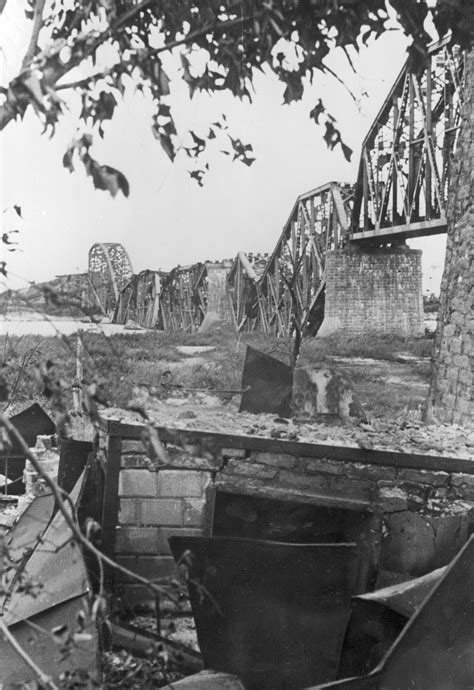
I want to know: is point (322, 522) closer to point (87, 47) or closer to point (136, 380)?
point (136, 380)

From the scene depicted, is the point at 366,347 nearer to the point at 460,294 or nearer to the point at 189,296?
the point at 460,294

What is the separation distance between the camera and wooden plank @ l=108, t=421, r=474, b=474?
4.25 meters

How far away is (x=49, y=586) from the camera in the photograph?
3.83 meters

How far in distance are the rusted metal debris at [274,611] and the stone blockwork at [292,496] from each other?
624mm

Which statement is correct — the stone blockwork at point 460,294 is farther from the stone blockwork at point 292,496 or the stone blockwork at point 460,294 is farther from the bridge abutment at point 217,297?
the bridge abutment at point 217,297

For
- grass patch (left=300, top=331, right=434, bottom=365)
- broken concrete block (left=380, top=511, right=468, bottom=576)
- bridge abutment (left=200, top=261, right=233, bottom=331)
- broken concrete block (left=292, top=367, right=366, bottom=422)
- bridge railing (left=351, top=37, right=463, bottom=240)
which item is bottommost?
broken concrete block (left=380, top=511, right=468, bottom=576)

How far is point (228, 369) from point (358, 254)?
460 cm

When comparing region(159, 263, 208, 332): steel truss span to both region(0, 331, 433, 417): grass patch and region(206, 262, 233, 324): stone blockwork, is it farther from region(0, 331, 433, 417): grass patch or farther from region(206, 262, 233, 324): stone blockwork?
region(0, 331, 433, 417): grass patch

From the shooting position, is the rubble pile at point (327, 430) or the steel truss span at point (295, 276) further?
the steel truss span at point (295, 276)

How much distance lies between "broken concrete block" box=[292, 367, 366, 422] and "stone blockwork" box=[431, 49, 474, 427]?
1422 millimetres

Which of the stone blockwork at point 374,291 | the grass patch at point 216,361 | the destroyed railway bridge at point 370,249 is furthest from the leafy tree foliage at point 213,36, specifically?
the stone blockwork at point 374,291

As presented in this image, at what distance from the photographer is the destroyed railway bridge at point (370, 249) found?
28.0 ft

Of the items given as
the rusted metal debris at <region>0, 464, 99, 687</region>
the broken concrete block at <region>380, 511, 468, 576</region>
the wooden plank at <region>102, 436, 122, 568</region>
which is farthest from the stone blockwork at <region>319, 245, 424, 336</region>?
the rusted metal debris at <region>0, 464, 99, 687</region>

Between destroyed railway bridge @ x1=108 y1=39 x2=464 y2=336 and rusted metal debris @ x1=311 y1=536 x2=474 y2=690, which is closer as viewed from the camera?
rusted metal debris @ x1=311 y1=536 x2=474 y2=690
